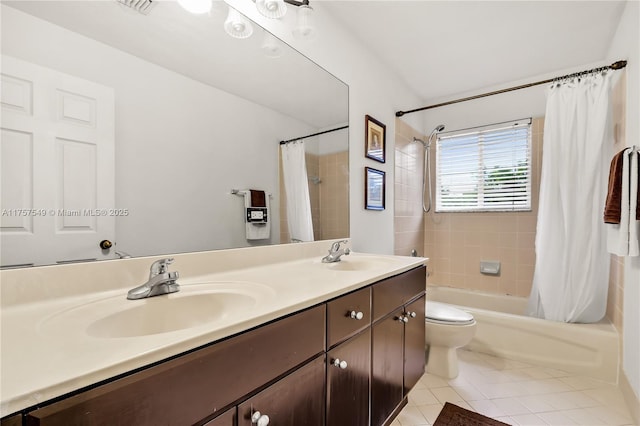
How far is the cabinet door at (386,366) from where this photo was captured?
46.2 inches

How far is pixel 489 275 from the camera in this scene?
2.81 m

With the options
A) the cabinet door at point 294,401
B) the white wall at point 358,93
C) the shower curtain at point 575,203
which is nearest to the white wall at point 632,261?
the shower curtain at point 575,203

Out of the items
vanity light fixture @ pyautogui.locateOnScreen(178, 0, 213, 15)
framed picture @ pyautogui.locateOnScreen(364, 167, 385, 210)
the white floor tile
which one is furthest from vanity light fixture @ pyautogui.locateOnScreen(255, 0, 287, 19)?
the white floor tile

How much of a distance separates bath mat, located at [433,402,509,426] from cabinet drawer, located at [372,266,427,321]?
0.64 m

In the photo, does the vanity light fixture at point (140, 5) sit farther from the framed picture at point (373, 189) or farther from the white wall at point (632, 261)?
the white wall at point (632, 261)

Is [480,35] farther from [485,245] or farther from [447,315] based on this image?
[447,315]

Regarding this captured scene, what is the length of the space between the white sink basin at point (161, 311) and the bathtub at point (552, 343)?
6.68 feet

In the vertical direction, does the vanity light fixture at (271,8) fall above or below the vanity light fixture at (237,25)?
above

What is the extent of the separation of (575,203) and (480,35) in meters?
1.37

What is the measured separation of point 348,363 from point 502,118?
9.20ft

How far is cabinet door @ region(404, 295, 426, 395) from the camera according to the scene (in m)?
1.44

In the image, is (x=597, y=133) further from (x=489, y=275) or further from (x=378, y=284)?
(x=378, y=284)

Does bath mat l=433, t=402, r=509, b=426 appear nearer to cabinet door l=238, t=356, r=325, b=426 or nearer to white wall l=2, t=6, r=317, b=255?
cabinet door l=238, t=356, r=325, b=426

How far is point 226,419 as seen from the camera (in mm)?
618
